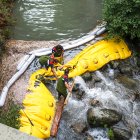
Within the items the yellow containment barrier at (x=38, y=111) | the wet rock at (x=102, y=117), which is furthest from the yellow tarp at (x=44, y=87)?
the wet rock at (x=102, y=117)

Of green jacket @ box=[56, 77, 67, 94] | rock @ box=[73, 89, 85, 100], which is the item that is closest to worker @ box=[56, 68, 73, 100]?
green jacket @ box=[56, 77, 67, 94]

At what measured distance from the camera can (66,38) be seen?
509 inches

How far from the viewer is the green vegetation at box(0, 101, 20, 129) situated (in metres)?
8.24

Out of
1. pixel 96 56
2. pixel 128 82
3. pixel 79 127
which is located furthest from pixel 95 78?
pixel 79 127

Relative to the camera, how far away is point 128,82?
425 inches

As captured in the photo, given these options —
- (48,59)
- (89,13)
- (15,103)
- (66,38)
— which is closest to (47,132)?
(15,103)

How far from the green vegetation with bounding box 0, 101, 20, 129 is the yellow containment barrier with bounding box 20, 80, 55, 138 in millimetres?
170

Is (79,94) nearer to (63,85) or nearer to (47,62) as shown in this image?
(63,85)

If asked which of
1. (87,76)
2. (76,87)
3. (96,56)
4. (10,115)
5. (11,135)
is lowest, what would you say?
(76,87)

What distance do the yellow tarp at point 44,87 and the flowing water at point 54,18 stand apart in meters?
1.93

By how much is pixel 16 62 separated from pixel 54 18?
171 inches

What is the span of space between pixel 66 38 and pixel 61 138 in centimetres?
566

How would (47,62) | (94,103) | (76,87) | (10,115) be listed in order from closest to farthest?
1. (10,115)
2. (94,103)
3. (76,87)
4. (47,62)

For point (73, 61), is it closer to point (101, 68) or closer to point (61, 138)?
point (101, 68)
